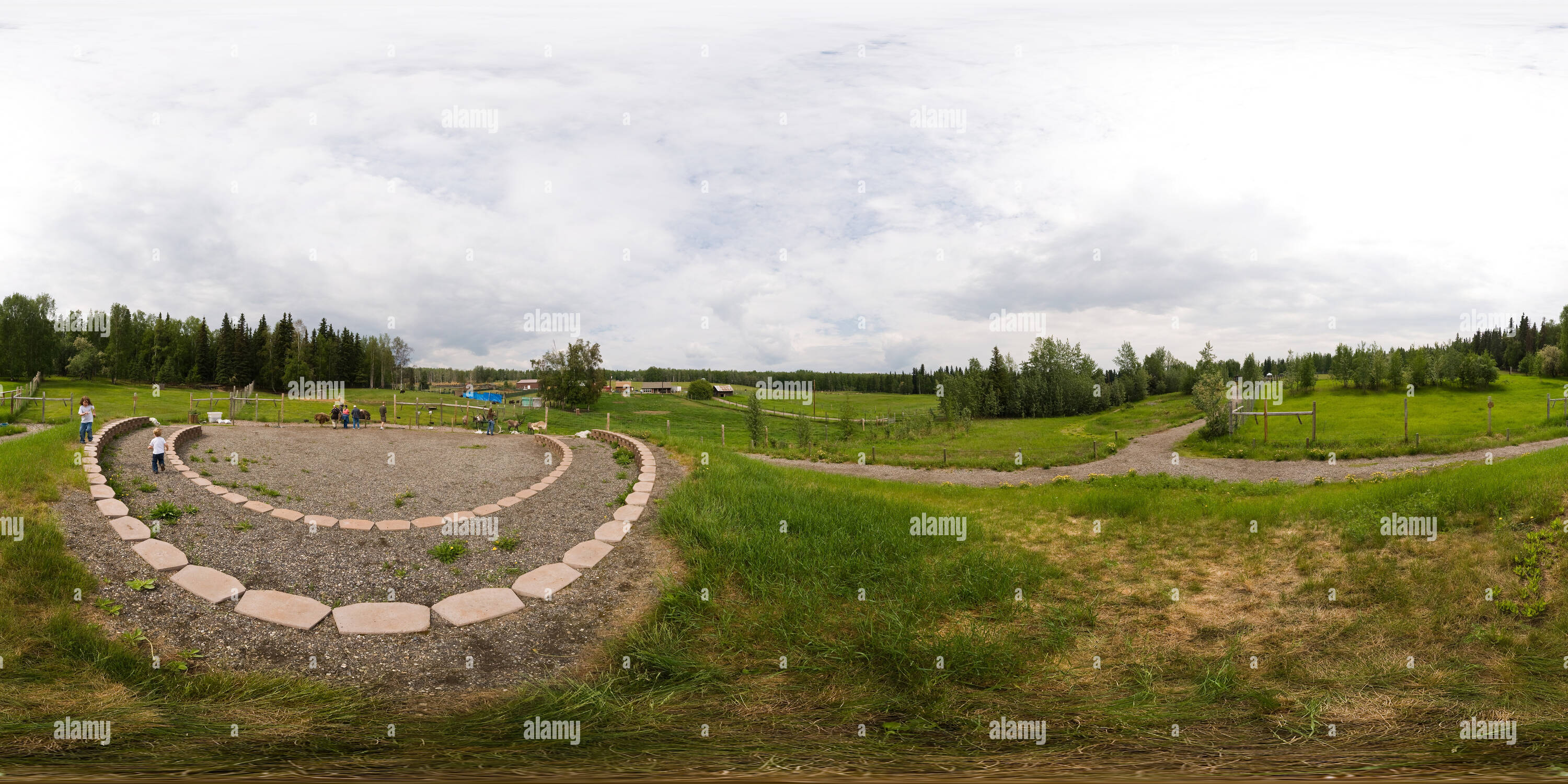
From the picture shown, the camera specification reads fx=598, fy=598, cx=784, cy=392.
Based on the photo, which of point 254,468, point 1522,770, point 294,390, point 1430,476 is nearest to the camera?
point 1522,770

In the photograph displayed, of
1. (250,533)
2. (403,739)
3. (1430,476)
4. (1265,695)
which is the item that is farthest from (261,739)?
(1430,476)

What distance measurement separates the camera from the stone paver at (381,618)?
16.9 feet

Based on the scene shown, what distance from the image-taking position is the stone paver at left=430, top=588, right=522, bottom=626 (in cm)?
544

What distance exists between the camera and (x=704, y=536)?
283 inches

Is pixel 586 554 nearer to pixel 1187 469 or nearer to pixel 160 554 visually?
pixel 160 554

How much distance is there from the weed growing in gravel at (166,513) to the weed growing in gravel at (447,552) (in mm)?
3515

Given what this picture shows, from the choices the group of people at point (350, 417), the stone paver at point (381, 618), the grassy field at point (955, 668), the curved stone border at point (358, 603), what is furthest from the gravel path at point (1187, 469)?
the group of people at point (350, 417)

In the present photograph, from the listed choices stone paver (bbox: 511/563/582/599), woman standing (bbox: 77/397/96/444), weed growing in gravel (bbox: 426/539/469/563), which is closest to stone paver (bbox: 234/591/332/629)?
weed growing in gravel (bbox: 426/539/469/563)

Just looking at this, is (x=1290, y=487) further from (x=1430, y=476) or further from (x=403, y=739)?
(x=403, y=739)

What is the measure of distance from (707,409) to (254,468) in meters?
59.9

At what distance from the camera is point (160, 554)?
6262 mm

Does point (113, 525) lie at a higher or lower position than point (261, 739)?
higher

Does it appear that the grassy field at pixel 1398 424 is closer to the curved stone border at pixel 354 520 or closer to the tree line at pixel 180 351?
the curved stone border at pixel 354 520

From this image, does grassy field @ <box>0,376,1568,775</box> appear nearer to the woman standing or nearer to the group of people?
the woman standing
